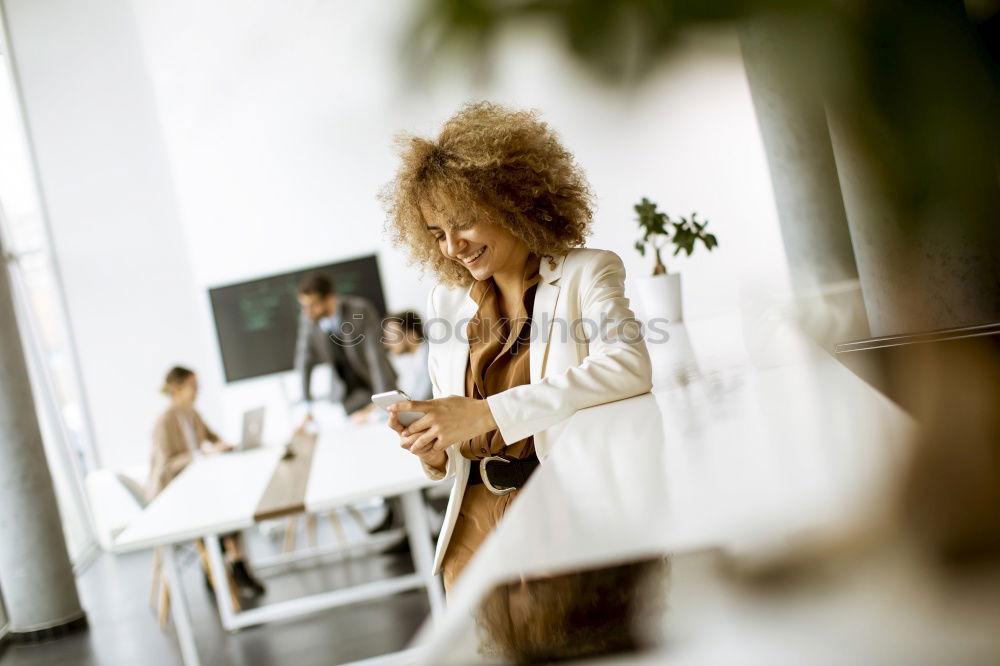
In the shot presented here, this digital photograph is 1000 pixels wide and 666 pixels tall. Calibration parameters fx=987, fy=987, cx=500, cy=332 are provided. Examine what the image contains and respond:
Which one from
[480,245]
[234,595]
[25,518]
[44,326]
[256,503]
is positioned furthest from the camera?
[44,326]

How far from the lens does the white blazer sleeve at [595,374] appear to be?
1.70 meters

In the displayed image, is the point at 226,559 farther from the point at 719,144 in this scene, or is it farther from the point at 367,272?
the point at 719,144

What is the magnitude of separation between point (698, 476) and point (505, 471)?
110cm

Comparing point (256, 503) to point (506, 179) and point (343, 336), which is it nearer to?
point (506, 179)

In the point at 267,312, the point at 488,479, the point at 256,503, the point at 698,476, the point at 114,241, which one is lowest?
the point at 256,503

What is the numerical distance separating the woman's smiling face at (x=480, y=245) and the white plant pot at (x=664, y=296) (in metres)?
1.85

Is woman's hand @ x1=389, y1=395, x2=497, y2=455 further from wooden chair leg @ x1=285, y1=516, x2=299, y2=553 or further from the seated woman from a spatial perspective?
wooden chair leg @ x1=285, y1=516, x2=299, y2=553

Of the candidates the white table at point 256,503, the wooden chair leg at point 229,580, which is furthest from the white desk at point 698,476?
the wooden chair leg at point 229,580

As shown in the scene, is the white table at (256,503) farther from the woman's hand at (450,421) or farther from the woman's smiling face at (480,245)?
the woman's hand at (450,421)

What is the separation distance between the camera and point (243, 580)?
17.3ft

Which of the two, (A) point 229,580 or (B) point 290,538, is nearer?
(A) point 229,580

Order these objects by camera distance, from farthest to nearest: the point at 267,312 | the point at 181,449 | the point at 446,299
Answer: the point at 267,312 < the point at 181,449 < the point at 446,299

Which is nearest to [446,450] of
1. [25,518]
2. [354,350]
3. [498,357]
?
[498,357]

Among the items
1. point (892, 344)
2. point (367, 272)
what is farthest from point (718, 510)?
point (367, 272)
